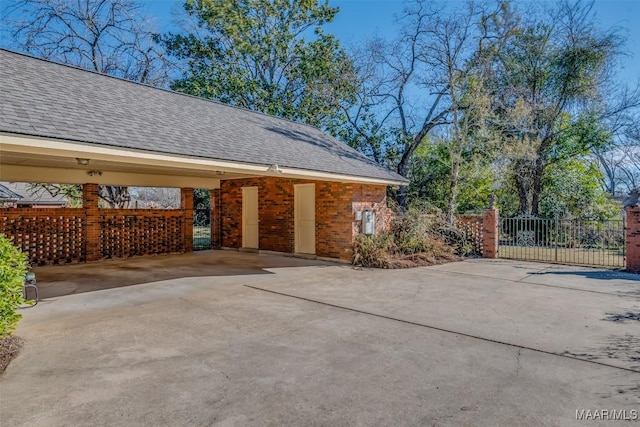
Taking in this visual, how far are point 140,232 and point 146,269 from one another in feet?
10.3

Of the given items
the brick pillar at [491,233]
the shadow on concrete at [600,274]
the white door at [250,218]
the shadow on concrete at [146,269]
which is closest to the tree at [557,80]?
the brick pillar at [491,233]

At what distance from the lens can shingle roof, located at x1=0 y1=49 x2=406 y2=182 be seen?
18.7ft

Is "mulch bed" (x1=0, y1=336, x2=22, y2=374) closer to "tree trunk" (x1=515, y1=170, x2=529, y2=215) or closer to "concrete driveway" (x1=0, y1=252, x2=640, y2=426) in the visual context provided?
"concrete driveway" (x1=0, y1=252, x2=640, y2=426)

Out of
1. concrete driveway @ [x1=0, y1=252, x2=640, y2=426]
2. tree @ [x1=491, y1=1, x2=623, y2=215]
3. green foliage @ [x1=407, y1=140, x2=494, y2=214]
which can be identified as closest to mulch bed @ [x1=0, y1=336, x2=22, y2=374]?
concrete driveway @ [x1=0, y1=252, x2=640, y2=426]

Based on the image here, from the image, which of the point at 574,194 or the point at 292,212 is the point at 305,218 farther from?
the point at 574,194

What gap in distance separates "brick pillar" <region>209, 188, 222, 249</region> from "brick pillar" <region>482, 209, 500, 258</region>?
9336 mm

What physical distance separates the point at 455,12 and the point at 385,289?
11196 millimetres

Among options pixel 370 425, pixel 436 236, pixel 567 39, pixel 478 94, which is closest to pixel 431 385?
pixel 370 425

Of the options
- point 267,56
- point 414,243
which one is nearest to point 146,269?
point 414,243

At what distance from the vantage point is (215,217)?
14.8 metres

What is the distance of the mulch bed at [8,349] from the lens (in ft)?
12.8

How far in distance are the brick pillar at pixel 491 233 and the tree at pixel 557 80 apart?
6001 mm
